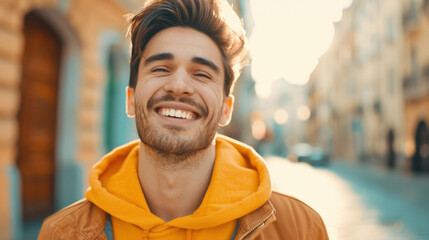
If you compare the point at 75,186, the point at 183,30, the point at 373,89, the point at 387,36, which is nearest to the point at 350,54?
the point at 373,89

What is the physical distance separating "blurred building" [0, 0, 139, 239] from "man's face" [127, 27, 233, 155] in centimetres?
410

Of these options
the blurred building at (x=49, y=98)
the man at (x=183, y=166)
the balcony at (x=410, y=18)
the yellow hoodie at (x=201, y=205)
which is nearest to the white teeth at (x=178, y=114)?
the man at (x=183, y=166)

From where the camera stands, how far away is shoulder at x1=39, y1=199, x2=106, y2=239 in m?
1.86

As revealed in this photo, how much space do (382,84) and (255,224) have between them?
2677cm

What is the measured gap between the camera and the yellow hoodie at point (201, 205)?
1.88 m

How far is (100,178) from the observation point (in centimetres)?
217

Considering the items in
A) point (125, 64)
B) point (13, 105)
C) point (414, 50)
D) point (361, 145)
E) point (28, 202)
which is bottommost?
point (361, 145)

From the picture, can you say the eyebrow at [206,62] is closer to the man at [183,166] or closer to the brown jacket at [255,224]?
the man at [183,166]

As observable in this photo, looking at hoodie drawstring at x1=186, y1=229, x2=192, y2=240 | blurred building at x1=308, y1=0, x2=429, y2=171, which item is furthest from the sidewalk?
blurred building at x1=308, y1=0, x2=429, y2=171

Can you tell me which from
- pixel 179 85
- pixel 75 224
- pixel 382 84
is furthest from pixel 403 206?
pixel 382 84

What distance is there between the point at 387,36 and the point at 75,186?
2263 cm

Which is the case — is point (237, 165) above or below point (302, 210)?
above

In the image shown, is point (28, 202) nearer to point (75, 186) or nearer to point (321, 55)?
point (75, 186)

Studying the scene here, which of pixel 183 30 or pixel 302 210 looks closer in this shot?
pixel 302 210
